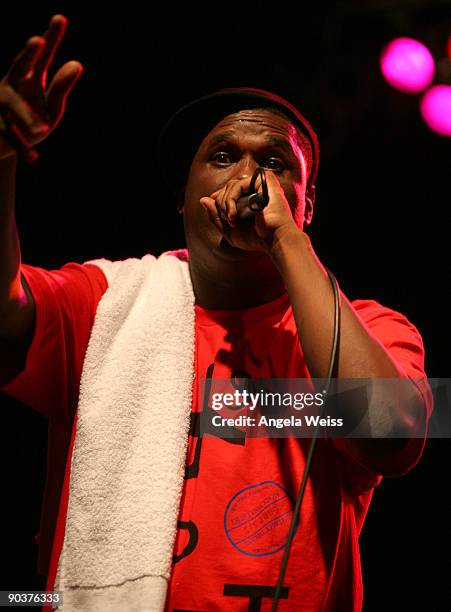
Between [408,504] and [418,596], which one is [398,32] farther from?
[418,596]

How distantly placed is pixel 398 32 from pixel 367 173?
53cm

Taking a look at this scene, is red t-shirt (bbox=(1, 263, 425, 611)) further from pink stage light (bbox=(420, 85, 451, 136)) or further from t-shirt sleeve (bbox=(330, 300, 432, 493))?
pink stage light (bbox=(420, 85, 451, 136))

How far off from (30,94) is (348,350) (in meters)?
0.63

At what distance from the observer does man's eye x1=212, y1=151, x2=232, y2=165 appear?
124 centimetres

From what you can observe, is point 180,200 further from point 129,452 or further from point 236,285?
point 129,452

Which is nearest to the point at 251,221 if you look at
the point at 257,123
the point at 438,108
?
the point at 257,123

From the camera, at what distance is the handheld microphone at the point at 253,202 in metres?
0.98

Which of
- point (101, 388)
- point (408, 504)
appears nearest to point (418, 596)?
point (408, 504)

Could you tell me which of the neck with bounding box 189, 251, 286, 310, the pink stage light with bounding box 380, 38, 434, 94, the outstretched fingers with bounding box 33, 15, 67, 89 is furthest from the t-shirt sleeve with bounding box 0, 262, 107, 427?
the pink stage light with bounding box 380, 38, 434, 94

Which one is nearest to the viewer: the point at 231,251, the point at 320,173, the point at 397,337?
the point at 397,337

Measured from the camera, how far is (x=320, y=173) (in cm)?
203

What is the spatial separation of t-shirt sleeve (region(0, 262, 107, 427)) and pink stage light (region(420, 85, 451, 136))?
1.53 m

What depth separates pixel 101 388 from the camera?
1.04 m

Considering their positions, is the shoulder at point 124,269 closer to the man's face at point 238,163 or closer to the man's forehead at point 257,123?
the man's face at point 238,163
